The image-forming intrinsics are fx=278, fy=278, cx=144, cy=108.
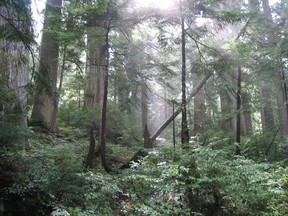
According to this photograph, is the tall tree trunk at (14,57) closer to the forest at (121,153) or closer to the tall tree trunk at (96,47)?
the forest at (121,153)

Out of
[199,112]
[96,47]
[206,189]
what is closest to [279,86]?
[199,112]

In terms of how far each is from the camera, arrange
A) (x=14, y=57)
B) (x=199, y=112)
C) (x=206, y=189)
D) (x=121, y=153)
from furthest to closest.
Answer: (x=199, y=112) → (x=121, y=153) → (x=14, y=57) → (x=206, y=189)

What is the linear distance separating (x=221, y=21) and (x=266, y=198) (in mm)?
4729

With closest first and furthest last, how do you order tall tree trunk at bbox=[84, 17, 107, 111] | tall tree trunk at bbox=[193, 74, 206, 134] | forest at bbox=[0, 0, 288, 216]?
forest at bbox=[0, 0, 288, 216] → tall tree trunk at bbox=[84, 17, 107, 111] → tall tree trunk at bbox=[193, 74, 206, 134]

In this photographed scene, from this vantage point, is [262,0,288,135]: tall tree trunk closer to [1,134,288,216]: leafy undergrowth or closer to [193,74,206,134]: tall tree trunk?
[193,74,206,134]: tall tree trunk

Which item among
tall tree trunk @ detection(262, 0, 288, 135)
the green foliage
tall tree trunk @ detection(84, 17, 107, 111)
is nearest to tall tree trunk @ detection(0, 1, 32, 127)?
tall tree trunk @ detection(84, 17, 107, 111)

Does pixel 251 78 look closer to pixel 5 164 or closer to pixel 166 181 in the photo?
pixel 166 181

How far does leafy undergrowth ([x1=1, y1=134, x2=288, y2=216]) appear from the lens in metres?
4.59

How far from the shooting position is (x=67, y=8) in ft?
22.1

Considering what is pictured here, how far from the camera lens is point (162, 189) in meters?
4.85

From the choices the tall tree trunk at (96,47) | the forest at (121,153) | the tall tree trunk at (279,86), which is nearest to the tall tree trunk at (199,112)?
the forest at (121,153)

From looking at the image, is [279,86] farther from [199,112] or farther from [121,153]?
[121,153]

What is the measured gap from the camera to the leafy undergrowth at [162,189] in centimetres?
459

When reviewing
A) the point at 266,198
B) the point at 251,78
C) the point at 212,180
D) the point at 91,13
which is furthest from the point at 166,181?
the point at 251,78
